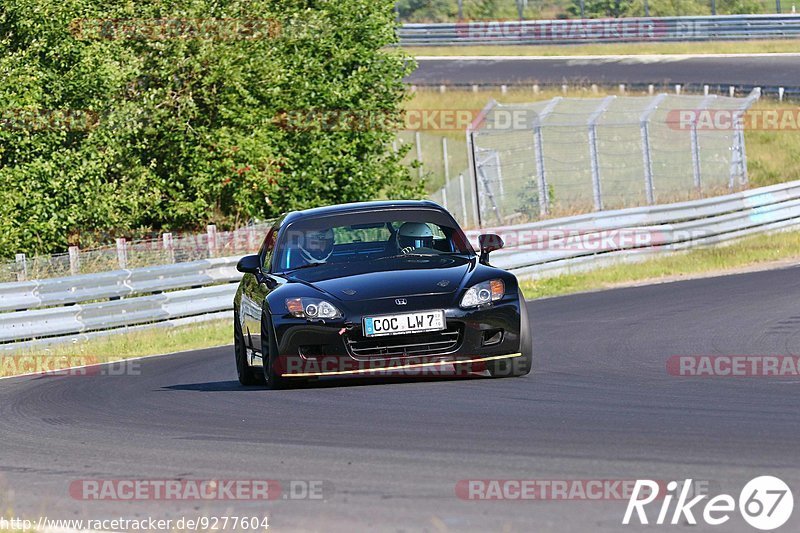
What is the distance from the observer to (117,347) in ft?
56.3

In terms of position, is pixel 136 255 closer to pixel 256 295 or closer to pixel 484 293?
pixel 256 295

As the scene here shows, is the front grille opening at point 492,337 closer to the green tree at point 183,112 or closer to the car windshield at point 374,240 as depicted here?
the car windshield at point 374,240

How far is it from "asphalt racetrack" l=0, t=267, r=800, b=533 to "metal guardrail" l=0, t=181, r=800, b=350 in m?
5.17

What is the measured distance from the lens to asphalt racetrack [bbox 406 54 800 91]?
46094 mm

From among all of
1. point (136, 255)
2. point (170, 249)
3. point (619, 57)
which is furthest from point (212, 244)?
point (619, 57)

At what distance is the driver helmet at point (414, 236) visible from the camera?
1070cm

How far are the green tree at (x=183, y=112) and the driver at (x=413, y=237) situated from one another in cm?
1369

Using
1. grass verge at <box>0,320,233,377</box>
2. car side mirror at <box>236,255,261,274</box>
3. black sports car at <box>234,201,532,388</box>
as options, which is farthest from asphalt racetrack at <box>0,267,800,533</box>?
grass verge at <box>0,320,233,377</box>

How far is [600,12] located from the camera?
207ft

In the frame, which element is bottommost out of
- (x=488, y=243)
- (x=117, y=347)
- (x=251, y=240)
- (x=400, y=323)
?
(x=251, y=240)

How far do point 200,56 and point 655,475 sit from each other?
68.4ft

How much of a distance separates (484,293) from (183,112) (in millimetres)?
17424

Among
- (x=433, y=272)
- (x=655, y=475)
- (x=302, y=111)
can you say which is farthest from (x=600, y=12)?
(x=655, y=475)

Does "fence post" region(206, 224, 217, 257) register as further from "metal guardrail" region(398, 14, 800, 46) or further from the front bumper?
"metal guardrail" region(398, 14, 800, 46)
